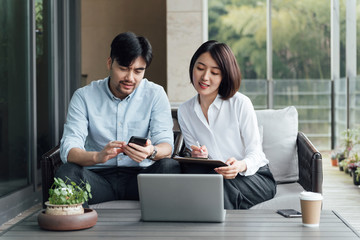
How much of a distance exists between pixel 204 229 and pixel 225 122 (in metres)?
0.97

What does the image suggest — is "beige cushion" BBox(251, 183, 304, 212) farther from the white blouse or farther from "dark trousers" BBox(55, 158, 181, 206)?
"dark trousers" BBox(55, 158, 181, 206)

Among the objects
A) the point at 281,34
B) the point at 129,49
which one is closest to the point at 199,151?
the point at 129,49

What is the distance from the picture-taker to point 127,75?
8.34 ft

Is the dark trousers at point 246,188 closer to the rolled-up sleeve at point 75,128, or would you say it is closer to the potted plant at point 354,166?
the rolled-up sleeve at point 75,128

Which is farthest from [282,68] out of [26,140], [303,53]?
[26,140]

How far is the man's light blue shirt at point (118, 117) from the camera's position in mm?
2619

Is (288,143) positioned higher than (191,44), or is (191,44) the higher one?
(191,44)

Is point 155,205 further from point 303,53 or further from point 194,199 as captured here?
point 303,53

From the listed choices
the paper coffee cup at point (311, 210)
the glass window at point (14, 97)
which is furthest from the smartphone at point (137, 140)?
the glass window at point (14, 97)

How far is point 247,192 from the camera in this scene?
246 cm

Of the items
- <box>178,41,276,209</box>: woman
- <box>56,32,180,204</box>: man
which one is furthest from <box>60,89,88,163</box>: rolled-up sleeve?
<box>178,41,276,209</box>: woman

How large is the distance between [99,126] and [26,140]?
117 centimetres

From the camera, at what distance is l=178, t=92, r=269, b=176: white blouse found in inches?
101

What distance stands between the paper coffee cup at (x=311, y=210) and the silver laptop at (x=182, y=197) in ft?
0.85
